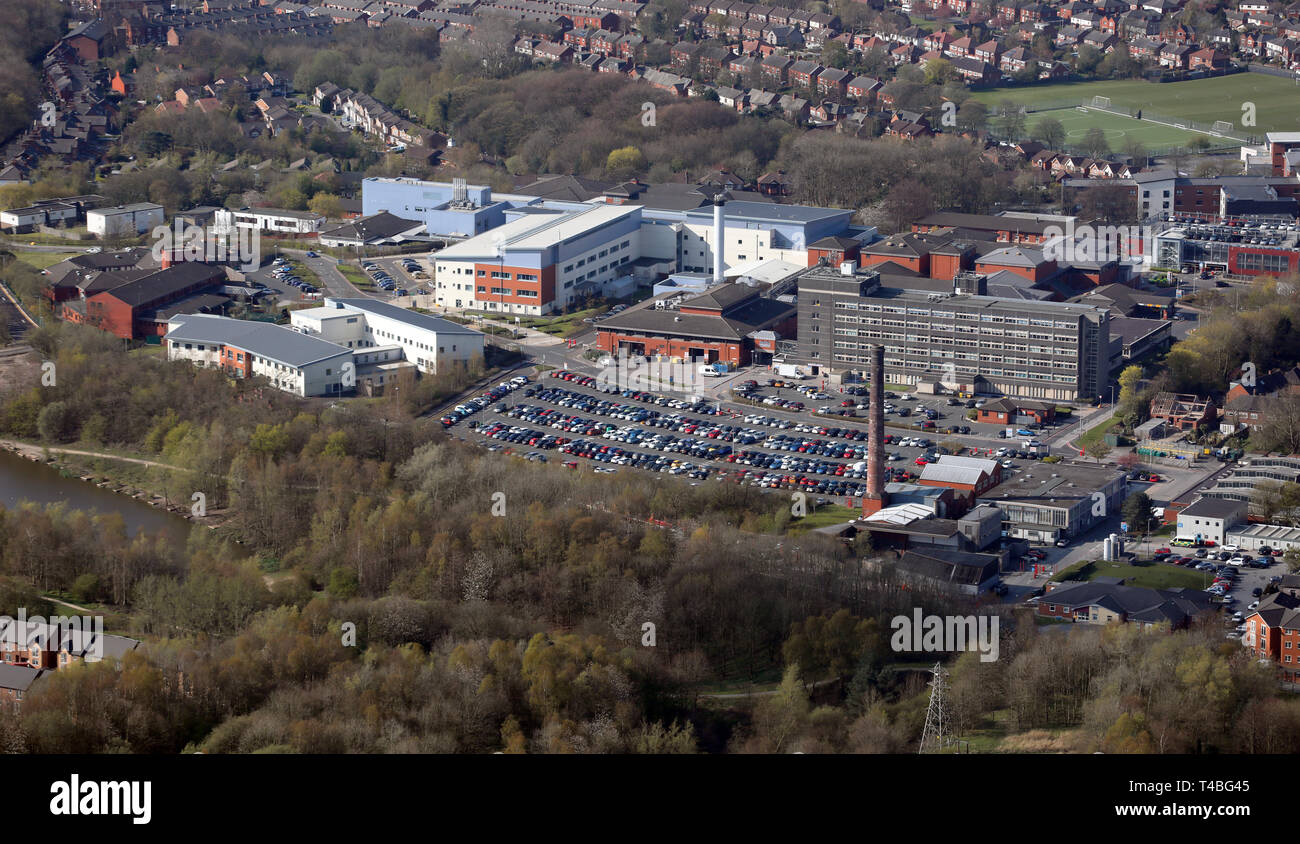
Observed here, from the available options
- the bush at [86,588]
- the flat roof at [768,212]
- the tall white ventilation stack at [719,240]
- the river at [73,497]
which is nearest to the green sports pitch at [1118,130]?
the flat roof at [768,212]

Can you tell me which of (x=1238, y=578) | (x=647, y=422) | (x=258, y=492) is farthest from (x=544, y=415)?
(x=1238, y=578)

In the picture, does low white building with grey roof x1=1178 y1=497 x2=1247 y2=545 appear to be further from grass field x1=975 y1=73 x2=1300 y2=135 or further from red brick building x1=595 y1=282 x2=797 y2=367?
grass field x1=975 y1=73 x2=1300 y2=135

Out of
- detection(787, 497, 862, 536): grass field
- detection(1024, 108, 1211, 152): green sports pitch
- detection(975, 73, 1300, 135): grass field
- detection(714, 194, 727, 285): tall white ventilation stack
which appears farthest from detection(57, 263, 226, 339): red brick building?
detection(975, 73, 1300, 135): grass field

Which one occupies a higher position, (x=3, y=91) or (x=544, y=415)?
(x=3, y=91)

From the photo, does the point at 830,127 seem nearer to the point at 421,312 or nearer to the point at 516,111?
the point at 516,111

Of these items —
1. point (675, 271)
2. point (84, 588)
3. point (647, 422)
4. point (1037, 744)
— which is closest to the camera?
point (1037, 744)

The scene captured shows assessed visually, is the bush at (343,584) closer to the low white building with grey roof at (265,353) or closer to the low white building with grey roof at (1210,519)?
the low white building with grey roof at (265,353)

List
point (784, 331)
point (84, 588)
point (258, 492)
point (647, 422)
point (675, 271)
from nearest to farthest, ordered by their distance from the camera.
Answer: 1. point (84, 588)
2. point (258, 492)
3. point (647, 422)
4. point (784, 331)
5. point (675, 271)
